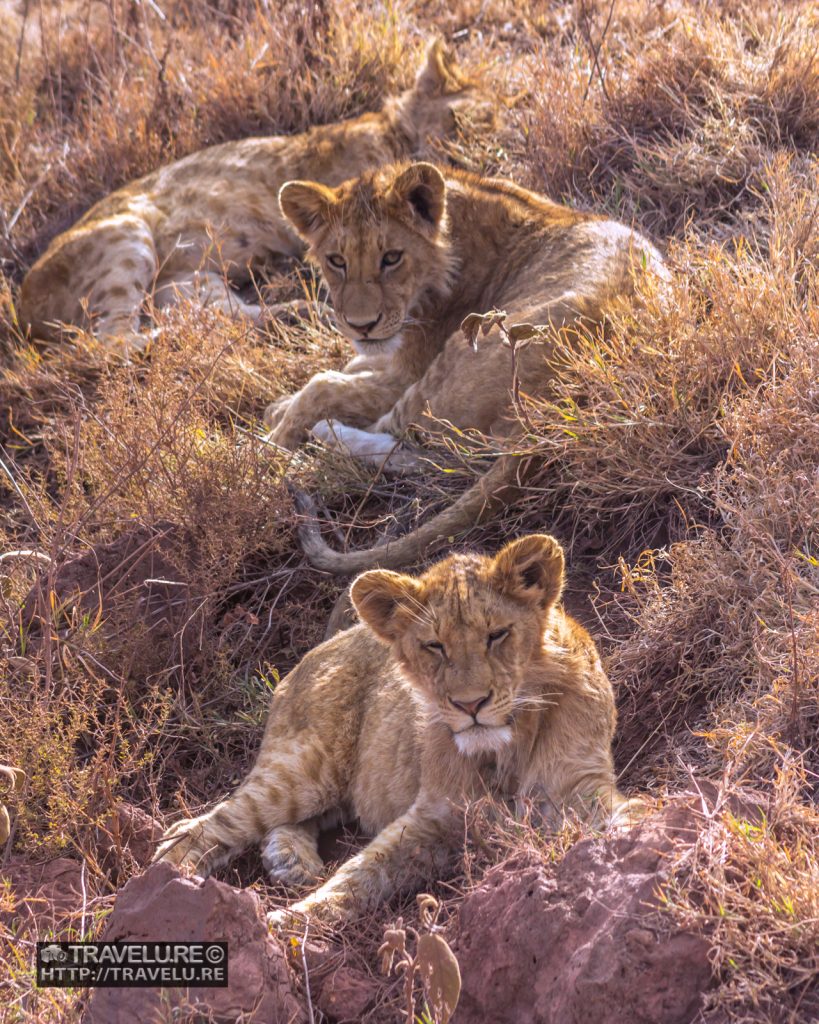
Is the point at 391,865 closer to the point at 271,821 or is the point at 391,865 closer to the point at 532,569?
the point at 271,821

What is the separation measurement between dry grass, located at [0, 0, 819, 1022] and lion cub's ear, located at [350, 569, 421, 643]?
787 millimetres

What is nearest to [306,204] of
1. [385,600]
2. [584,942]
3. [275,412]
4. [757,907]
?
[275,412]

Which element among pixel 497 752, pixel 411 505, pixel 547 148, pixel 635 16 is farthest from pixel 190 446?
pixel 635 16

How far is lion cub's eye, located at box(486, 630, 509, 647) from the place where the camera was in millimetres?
4164

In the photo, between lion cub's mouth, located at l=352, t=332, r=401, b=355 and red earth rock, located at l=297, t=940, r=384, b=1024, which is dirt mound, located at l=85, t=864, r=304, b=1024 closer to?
red earth rock, located at l=297, t=940, r=384, b=1024

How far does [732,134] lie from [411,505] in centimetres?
299

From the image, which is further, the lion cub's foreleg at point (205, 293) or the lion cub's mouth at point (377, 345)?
the lion cub's foreleg at point (205, 293)

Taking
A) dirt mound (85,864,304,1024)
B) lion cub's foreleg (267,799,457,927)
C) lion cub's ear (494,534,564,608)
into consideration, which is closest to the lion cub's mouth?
lion cub's ear (494,534,564,608)

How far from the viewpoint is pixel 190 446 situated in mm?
6277

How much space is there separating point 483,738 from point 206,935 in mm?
965

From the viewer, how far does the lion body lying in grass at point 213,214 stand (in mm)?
8914

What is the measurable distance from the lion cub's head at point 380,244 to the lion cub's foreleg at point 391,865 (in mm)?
2818

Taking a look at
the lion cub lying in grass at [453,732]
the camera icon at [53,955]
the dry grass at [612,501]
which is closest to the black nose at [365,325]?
the dry grass at [612,501]

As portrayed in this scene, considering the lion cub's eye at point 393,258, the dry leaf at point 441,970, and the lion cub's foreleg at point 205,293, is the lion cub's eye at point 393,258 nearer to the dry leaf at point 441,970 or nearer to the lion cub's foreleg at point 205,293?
the lion cub's foreleg at point 205,293
